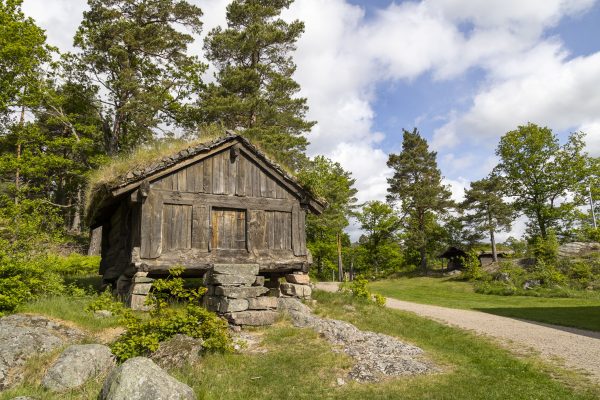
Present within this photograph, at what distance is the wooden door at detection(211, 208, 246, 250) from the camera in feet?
45.7

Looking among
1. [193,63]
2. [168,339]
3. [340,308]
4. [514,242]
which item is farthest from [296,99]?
[514,242]

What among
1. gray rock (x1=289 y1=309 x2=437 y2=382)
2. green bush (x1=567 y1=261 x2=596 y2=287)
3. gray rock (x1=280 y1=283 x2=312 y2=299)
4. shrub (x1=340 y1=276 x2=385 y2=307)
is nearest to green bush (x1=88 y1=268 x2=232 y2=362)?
gray rock (x1=289 y1=309 x2=437 y2=382)

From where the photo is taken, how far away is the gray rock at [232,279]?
479 inches

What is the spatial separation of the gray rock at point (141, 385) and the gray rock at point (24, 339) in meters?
2.57

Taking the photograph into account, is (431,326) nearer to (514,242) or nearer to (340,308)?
(340,308)

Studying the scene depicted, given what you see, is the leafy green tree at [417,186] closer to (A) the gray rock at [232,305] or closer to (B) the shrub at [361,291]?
(B) the shrub at [361,291]

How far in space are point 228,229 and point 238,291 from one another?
278 cm

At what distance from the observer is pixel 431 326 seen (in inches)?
542

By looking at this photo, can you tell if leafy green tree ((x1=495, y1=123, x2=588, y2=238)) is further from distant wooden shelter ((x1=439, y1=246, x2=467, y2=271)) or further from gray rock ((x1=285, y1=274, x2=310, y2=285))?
gray rock ((x1=285, y1=274, x2=310, y2=285))

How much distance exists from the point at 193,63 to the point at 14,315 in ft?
85.9

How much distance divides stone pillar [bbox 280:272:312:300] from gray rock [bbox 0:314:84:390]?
23.9ft

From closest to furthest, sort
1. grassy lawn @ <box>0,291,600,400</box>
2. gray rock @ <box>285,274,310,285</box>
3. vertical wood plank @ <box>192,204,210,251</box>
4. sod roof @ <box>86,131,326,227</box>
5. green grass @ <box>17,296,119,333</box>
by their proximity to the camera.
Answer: grassy lawn @ <box>0,291,600,400</box>
green grass @ <box>17,296,119,333</box>
sod roof @ <box>86,131,326,227</box>
vertical wood plank @ <box>192,204,210,251</box>
gray rock @ <box>285,274,310,285</box>

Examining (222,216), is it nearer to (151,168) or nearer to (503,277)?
(151,168)

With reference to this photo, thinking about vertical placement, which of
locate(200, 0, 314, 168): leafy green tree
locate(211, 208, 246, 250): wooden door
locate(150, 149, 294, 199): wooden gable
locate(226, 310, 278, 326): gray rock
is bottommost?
locate(226, 310, 278, 326): gray rock
